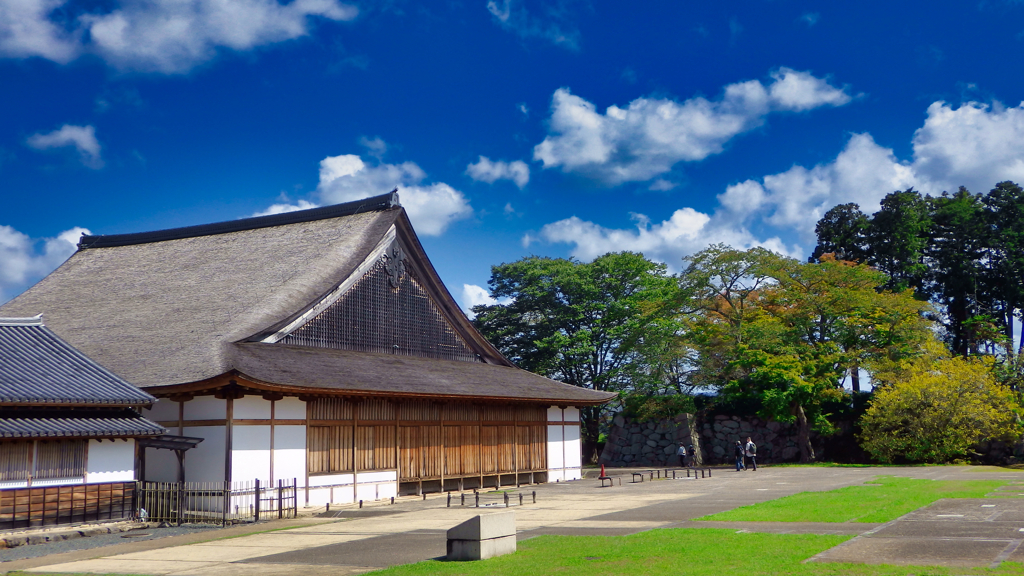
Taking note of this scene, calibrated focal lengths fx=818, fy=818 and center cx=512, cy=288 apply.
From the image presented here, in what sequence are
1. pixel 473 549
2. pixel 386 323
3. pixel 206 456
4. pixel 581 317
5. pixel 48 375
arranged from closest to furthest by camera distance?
pixel 473 549
pixel 48 375
pixel 206 456
pixel 386 323
pixel 581 317

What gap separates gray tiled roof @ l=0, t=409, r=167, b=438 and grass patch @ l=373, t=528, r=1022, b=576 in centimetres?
937

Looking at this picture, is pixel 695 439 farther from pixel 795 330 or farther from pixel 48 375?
pixel 48 375

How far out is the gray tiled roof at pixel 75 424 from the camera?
1667 centimetres

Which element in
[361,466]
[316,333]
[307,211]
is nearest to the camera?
[361,466]

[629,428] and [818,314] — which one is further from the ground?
[818,314]

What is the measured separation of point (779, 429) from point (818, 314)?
6732mm

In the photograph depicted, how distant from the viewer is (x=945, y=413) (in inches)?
1467

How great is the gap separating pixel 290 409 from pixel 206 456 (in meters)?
2.44

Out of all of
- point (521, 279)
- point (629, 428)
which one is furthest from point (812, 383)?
point (521, 279)

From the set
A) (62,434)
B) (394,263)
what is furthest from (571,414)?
(62,434)

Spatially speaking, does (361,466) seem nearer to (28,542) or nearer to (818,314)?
(28,542)

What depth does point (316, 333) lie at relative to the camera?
26.5 meters

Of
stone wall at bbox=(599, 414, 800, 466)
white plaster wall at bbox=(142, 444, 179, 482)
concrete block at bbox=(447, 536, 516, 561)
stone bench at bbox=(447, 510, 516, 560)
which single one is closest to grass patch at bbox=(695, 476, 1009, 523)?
stone bench at bbox=(447, 510, 516, 560)

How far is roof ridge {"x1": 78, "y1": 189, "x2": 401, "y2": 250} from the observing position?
32281 millimetres
